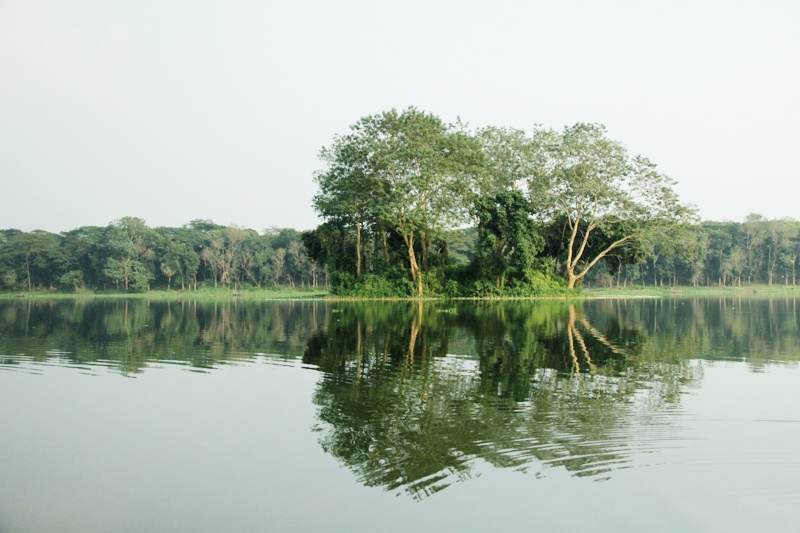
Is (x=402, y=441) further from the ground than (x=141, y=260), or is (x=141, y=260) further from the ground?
(x=141, y=260)

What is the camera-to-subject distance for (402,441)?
637 centimetres

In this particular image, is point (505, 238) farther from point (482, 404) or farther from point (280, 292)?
point (482, 404)

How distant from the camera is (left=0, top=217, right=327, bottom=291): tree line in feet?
227

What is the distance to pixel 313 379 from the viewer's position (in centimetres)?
1018

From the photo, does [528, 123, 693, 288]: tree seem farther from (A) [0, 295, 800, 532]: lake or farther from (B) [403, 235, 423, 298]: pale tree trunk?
(A) [0, 295, 800, 532]: lake

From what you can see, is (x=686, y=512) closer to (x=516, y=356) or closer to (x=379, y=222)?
(x=516, y=356)

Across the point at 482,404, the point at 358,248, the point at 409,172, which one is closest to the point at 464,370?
the point at 482,404

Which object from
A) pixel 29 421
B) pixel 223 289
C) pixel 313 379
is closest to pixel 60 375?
pixel 29 421

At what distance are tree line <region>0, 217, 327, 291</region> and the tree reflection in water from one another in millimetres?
56626

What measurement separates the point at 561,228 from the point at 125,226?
4942cm

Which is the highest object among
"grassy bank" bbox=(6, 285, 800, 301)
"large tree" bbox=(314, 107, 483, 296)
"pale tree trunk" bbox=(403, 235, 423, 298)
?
"large tree" bbox=(314, 107, 483, 296)

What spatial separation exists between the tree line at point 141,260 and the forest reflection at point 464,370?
4855 centimetres

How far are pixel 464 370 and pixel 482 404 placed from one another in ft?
9.33

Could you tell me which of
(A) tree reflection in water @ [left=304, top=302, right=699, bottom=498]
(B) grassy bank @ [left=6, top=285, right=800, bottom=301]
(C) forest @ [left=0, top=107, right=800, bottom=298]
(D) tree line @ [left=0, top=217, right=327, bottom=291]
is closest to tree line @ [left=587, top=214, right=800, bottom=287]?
(B) grassy bank @ [left=6, top=285, right=800, bottom=301]
